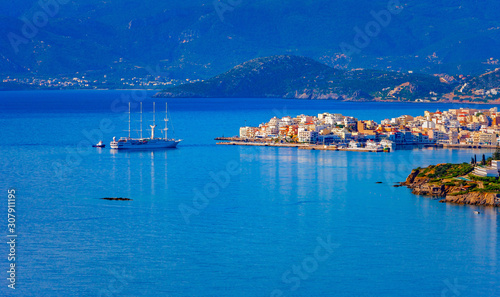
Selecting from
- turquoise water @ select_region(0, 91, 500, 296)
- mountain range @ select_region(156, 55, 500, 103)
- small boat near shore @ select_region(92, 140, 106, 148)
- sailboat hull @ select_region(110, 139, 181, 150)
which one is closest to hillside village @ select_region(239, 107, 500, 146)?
sailboat hull @ select_region(110, 139, 181, 150)

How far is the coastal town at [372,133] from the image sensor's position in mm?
58625

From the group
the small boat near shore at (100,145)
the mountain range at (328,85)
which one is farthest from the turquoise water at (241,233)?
the mountain range at (328,85)

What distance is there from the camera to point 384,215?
1208 inches

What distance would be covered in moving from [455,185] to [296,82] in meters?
154

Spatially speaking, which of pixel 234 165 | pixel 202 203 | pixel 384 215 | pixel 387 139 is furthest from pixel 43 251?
pixel 387 139

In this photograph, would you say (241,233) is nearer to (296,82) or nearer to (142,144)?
(142,144)

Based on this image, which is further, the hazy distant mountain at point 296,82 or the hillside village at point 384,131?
the hazy distant mountain at point 296,82

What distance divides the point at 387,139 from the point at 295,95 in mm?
120801

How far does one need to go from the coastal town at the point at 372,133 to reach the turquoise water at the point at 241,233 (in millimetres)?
13121

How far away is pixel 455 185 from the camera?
1329 inches

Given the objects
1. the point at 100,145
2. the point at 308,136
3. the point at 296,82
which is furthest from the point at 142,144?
the point at 296,82

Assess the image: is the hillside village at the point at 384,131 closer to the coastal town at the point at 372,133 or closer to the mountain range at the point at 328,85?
the coastal town at the point at 372,133

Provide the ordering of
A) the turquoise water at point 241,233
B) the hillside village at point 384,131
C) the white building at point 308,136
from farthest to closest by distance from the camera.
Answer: the white building at point 308,136
the hillside village at point 384,131
the turquoise water at point 241,233

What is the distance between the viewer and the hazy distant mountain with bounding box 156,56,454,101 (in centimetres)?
16700
